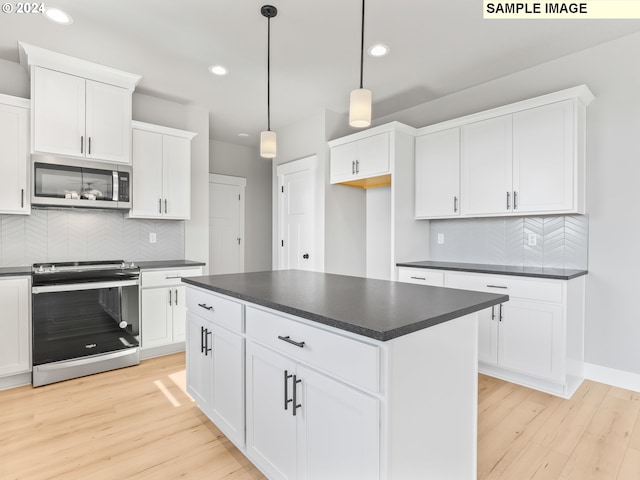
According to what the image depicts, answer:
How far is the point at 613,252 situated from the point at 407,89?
8.04 feet

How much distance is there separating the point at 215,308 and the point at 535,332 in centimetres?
244

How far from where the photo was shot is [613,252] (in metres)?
2.81

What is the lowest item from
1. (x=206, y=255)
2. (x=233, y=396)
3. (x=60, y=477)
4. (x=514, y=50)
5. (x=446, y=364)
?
(x=60, y=477)

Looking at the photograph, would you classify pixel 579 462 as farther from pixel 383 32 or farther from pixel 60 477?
pixel 383 32

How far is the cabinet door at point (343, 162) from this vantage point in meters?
3.99

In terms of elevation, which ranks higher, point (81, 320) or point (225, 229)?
point (225, 229)

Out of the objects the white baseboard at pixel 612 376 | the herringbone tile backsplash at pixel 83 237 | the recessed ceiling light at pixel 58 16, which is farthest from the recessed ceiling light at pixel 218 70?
the white baseboard at pixel 612 376

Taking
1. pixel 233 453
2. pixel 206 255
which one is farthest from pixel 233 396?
pixel 206 255

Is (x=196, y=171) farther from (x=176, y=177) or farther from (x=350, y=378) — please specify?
(x=350, y=378)

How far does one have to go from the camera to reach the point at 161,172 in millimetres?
3717

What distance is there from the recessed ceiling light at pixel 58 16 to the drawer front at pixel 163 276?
209 centimetres

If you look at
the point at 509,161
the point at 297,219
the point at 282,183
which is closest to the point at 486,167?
the point at 509,161

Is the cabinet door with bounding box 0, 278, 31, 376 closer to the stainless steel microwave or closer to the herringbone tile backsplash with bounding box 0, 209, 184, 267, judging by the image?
the herringbone tile backsplash with bounding box 0, 209, 184, 267

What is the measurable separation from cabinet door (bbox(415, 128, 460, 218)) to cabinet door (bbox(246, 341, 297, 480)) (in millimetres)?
2634
